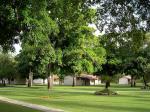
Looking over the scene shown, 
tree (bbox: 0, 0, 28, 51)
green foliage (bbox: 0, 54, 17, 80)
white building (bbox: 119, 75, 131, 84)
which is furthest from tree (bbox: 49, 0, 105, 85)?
white building (bbox: 119, 75, 131, 84)

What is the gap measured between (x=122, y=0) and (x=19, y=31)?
46.3ft

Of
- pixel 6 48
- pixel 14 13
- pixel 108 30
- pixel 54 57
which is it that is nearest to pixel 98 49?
pixel 54 57

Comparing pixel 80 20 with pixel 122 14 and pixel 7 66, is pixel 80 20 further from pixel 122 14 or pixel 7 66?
pixel 7 66

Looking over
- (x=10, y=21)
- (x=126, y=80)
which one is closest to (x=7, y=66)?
(x=126, y=80)

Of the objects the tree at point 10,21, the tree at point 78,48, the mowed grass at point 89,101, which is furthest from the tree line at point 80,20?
the tree at point 78,48

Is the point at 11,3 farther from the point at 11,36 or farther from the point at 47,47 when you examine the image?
the point at 47,47

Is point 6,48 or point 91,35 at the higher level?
point 91,35

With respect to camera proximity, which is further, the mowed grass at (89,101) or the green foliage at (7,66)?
the green foliage at (7,66)

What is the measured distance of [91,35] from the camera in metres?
73.2

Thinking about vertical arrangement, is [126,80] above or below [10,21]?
below

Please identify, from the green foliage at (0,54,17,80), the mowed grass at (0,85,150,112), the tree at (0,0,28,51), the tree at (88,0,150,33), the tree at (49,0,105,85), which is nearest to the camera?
the tree at (88,0,150,33)

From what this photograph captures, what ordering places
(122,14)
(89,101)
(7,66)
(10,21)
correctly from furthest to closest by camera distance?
1. (7,66)
2. (89,101)
3. (10,21)
4. (122,14)

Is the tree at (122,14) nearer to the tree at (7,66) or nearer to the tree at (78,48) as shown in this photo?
the tree at (78,48)

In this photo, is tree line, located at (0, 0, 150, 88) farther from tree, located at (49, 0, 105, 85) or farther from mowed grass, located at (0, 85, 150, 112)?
tree, located at (49, 0, 105, 85)
